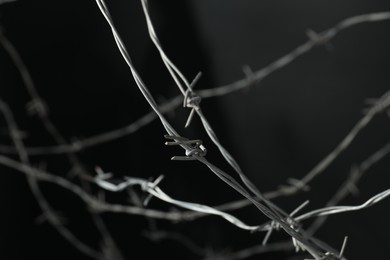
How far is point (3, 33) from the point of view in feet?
4.41

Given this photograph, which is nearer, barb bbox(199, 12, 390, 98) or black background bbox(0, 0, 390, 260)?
barb bbox(199, 12, 390, 98)

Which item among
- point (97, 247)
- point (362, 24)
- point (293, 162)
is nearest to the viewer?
point (362, 24)

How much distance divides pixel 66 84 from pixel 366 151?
2.34 feet

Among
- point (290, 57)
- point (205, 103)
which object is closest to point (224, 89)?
point (205, 103)

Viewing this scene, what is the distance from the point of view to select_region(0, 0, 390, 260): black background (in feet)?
4.09

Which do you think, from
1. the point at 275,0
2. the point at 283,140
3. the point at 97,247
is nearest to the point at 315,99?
the point at 283,140

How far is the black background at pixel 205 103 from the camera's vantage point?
125cm

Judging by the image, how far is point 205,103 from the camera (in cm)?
132

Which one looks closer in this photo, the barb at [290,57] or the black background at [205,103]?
the barb at [290,57]

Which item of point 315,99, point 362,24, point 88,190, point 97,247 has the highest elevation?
point 362,24

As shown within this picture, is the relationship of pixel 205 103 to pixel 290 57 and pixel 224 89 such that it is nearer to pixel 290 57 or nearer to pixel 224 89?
pixel 224 89

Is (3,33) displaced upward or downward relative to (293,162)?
upward

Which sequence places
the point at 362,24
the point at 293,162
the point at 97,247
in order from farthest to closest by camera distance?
the point at 97,247 → the point at 293,162 → the point at 362,24

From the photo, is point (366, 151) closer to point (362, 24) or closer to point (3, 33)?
point (362, 24)
